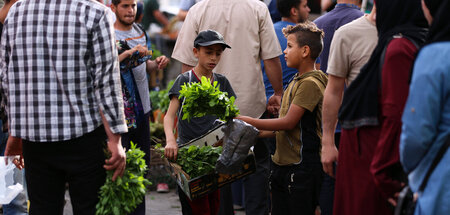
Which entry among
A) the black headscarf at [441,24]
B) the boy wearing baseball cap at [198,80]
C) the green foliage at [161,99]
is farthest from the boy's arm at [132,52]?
the green foliage at [161,99]

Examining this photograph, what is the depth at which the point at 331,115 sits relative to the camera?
3.49 m

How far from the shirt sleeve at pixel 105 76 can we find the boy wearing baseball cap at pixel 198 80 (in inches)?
42.3

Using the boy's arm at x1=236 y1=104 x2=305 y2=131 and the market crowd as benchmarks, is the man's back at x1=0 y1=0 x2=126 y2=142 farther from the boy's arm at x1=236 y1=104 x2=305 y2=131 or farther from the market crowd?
the boy's arm at x1=236 y1=104 x2=305 y2=131

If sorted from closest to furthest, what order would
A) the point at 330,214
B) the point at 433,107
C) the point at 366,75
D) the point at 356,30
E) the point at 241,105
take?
the point at 433,107 < the point at 366,75 < the point at 356,30 < the point at 330,214 < the point at 241,105

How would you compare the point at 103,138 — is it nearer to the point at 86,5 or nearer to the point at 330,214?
the point at 86,5

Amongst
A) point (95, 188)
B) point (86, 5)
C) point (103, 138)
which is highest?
point (86, 5)

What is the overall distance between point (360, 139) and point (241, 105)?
2.17 metres

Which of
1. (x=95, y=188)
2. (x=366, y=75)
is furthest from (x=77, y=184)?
(x=366, y=75)

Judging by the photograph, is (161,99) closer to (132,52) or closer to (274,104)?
(274,104)

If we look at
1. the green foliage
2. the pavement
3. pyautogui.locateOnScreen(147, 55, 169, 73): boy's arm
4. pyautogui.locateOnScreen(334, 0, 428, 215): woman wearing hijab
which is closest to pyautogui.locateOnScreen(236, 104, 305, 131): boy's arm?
pyautogui.locateOnScreen(334, 0, 428, 215): woman wearing hijab

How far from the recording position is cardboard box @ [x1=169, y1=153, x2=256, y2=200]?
3.90 meters

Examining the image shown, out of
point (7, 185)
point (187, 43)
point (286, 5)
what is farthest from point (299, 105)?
point (7, 185)

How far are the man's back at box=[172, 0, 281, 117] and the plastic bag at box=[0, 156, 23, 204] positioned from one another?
5.50 feet

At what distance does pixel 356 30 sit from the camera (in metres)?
3.47
